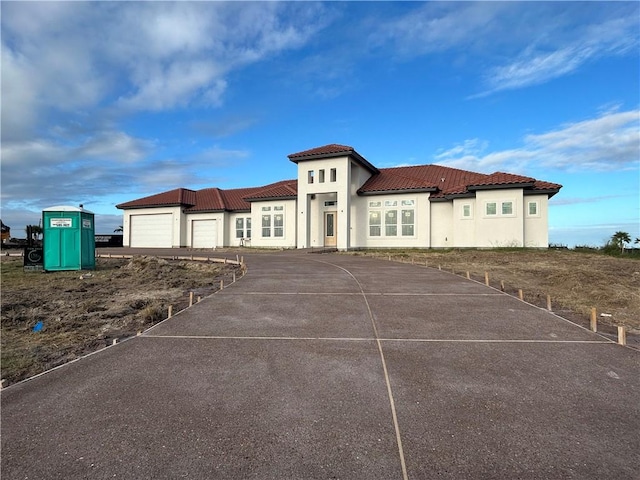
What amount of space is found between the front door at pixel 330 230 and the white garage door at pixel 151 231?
15.6 m

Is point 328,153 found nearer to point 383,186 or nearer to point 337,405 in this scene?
point 383,186

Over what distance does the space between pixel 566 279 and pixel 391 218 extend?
50.0 ft

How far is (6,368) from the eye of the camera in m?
5.16

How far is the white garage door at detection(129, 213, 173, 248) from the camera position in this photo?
3478 centimetres

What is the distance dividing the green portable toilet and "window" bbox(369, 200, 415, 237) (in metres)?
18.2

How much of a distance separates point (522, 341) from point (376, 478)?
13.9 feet

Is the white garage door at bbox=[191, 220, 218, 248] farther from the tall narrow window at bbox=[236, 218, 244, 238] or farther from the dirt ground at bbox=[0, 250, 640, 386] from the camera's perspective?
the dirt ground at bbox=[0, 250, 640, 386]

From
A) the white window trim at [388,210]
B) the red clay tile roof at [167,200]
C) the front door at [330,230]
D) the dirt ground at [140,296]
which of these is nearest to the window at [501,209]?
the dirt ground at [140,296]

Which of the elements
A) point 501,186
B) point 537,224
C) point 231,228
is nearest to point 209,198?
point 231,228

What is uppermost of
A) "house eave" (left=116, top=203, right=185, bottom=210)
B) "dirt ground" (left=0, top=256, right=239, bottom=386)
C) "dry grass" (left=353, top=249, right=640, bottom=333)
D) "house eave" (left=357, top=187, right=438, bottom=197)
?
"house eave" (left=357, top=187, right=438, bottom=197)

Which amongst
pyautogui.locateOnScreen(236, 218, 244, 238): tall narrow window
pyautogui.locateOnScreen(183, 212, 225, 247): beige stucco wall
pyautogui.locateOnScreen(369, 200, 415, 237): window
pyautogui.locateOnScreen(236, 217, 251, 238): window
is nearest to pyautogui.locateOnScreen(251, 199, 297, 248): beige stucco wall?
pyautogui.locateOnScreen(236, 217, 251, 238): window

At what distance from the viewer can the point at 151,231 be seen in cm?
3553

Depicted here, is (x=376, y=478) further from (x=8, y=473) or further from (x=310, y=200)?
(x=310, y=200)

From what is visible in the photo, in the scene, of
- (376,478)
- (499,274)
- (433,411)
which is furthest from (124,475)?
(499,274)
